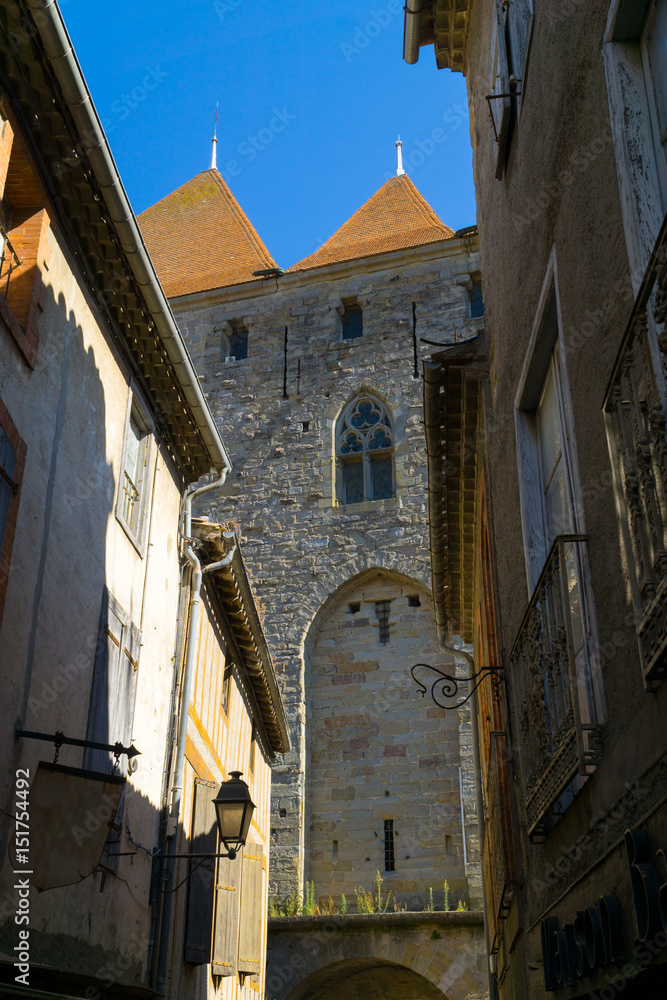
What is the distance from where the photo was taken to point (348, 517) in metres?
20.7

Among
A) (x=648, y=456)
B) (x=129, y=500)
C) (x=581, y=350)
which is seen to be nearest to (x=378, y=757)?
(x=129, y=500)

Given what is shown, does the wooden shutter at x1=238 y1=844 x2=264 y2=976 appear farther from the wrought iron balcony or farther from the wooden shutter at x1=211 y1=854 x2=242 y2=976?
the wrought iron balcony

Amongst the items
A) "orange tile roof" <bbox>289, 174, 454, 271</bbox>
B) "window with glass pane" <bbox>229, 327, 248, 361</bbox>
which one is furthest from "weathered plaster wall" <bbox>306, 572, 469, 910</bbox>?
"orange tile roof" <bbox>289, 174, 454, 271</bbox>

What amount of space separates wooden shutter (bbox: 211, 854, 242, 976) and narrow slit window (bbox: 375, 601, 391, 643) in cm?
934

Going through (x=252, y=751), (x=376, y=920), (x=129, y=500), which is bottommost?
(x=376, y=920)

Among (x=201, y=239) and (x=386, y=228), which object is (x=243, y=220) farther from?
(x=386, y=228)

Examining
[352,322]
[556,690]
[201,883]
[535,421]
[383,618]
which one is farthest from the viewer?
[352,322]

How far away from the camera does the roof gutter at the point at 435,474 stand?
301 inches

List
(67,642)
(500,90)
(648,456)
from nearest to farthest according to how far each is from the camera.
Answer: (648,456), (500,90), (67,642)

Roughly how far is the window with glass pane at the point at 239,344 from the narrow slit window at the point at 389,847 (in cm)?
1104

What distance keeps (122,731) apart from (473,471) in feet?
11.4

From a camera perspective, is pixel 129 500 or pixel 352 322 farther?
pixel 352 322

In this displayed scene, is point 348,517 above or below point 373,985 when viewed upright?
above

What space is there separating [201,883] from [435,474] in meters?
4.23
